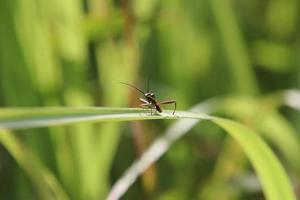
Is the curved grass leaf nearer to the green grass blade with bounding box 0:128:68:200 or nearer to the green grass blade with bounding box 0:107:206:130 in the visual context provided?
the green grass blade with bounding box 0:107:206:130

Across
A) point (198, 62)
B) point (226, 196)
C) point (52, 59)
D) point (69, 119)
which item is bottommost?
point (69, 119)

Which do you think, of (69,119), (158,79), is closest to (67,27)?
(158,79)

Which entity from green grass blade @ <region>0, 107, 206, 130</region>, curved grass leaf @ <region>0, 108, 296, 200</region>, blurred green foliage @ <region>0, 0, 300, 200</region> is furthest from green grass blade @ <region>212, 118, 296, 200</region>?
blurred green foliage @ <region>0, 0, 300, 200</region>

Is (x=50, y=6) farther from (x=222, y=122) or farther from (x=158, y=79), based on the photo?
(x=222, y=122)

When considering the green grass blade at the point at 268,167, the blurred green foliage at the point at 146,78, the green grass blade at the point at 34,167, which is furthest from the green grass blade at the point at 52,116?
the blurred green foliage at the point at 146,78

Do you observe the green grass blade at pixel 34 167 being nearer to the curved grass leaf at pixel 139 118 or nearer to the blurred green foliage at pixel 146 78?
the blurred green foliage at pixel 146 78

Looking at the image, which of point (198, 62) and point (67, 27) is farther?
point (198, 62)
